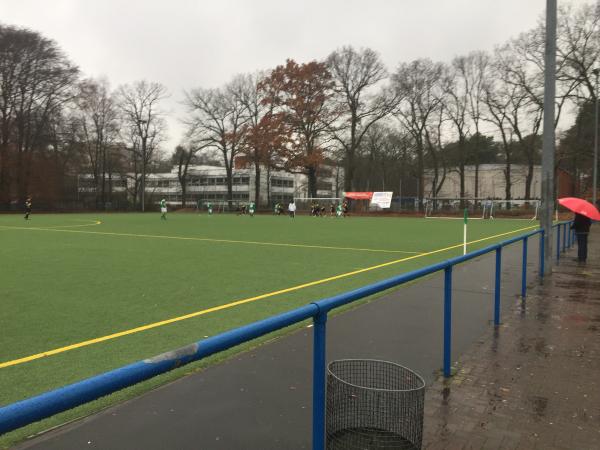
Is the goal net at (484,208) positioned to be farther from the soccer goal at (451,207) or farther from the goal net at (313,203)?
the goal net at (313,203)

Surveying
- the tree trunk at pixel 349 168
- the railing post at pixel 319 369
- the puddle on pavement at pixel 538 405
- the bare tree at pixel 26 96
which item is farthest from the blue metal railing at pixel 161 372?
the bare tree at pixel 26 96

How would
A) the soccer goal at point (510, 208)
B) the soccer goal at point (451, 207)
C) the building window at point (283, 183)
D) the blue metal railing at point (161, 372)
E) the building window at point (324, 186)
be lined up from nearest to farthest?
the blue metal railing at point (161, 372), the soccer goal at point (510, 208), the soccer goal at point (451, 207), the building window at point (324, 186), the building window at point (283, 183)

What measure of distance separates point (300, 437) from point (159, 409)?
1140mm

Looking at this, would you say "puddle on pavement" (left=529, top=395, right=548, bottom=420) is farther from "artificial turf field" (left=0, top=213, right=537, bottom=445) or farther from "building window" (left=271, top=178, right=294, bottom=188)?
"building window" (left=271, top=178, right=294, bottom=188)

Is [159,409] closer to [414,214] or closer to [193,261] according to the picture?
[193,261]

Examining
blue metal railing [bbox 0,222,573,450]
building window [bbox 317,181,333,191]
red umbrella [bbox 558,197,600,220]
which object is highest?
building window [bbox 317,181,333,191]

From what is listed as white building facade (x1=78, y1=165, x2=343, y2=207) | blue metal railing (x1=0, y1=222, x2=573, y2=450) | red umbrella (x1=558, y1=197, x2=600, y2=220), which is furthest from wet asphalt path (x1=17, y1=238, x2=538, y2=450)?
white building facade (x1=78, y1=165, x2=343, y2=207)

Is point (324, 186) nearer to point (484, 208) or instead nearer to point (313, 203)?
point (313, 203)

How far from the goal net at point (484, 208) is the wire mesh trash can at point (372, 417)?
44.1 metres

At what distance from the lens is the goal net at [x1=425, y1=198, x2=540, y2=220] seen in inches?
1871

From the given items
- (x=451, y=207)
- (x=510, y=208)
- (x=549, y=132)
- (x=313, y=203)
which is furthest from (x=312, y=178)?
(x=549, y=132)

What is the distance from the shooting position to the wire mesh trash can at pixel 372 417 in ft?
9.18

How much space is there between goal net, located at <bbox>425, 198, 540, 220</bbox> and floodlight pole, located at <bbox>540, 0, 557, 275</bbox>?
35948mm

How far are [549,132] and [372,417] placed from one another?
8.82 meters
